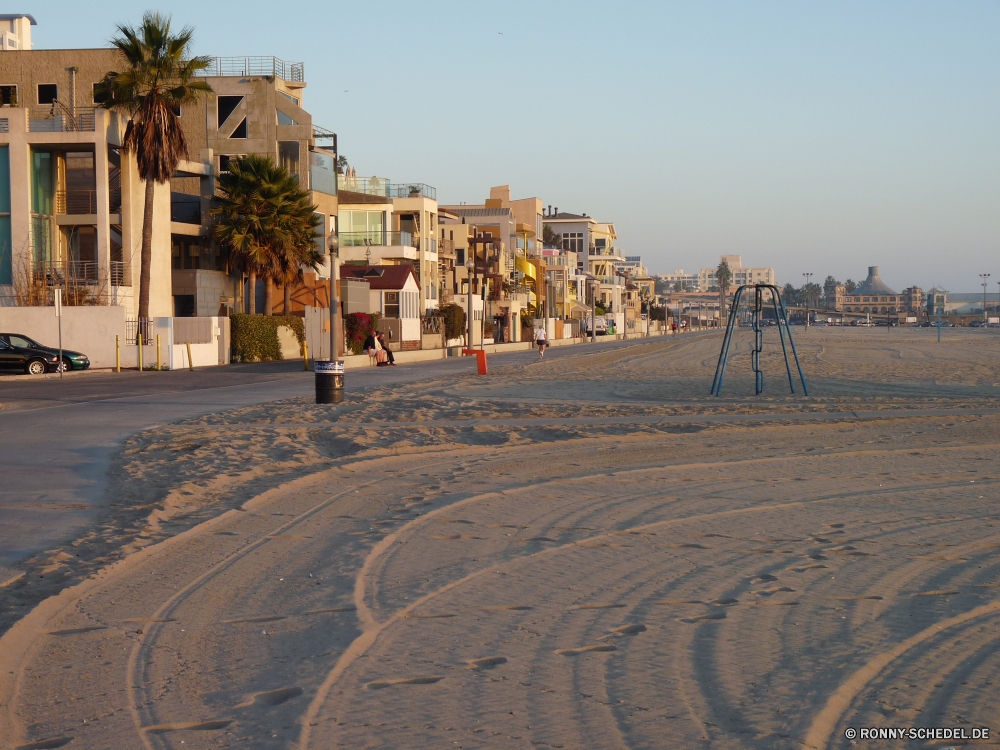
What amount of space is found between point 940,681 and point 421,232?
68608mm

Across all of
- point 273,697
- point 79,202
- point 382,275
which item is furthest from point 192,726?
point 382,275

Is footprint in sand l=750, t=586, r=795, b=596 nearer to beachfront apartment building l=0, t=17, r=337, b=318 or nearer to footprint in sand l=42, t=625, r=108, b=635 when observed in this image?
footprint in sand l=42, t=625, r=108, b=635

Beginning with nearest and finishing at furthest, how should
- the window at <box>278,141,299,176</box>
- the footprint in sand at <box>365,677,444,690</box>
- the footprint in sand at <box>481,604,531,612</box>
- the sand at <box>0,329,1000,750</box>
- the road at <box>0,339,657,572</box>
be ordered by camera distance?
1. the sand at <box>0,329,1000,750</box>
2. the footprint in sand at <box>365,677,444,690</box>
3. the footprint in sand at <box>481,604,531,612</box>
4. the road at <box>0,339,657,572</box>
5. the window at <box>278,141,299,176</box>

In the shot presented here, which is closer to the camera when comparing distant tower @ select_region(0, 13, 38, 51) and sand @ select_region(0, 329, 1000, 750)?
sand @ select_region(0, 329, 1000, 750)

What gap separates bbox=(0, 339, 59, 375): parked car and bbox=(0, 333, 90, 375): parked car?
4.3 inches

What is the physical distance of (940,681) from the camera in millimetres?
4742

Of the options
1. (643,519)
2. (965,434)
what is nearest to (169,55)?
(965,434)

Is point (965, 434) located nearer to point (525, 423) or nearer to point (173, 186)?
point (525, 423)

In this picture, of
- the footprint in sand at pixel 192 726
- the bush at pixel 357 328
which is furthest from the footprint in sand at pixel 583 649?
the bush at pixel 357 328

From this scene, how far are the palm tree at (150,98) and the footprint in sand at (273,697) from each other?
37.5 m

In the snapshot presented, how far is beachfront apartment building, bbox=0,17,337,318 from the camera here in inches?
1571

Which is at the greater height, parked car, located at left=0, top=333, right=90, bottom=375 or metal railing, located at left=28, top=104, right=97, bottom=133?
metal railing, located at left=28, top=104, right=97, bottom=133

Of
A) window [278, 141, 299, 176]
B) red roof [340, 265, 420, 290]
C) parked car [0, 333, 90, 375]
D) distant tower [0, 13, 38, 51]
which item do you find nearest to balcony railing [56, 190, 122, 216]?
parked car [0, 333, 90, 375]

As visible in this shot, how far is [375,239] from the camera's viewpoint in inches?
2591
